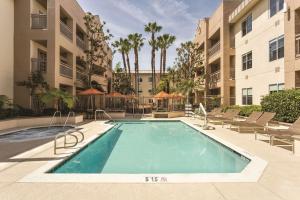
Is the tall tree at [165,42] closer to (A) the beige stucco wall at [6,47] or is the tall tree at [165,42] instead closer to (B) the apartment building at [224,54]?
(B) the apartment building at [224,54]

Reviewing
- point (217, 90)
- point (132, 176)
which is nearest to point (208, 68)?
point (217, 90)

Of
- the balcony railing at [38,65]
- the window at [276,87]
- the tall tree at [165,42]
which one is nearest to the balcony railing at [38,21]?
the balcony railing at [38,65]

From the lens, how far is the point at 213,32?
32.8 meters

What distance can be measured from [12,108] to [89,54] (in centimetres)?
1140

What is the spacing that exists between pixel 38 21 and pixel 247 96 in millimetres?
18966

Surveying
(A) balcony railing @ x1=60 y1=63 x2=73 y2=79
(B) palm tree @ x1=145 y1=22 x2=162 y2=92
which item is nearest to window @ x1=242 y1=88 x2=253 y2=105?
(A) balcony railing @ x1=60 y1=63 x2=73 y2=79

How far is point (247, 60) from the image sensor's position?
80.2 feet

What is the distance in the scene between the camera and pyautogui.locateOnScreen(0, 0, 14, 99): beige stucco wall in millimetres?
17875

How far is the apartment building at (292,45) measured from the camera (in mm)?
16328

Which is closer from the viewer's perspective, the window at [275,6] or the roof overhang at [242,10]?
the window at [275,6]

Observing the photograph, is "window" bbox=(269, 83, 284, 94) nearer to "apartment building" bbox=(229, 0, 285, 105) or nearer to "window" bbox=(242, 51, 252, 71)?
"apartment building" bbox=(229, 0, 285, 105)

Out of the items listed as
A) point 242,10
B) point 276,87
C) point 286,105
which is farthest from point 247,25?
point 286,105

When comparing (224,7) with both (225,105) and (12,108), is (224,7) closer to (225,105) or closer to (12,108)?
(225,105)

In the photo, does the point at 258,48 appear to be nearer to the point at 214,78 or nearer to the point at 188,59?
the point at 214,78
